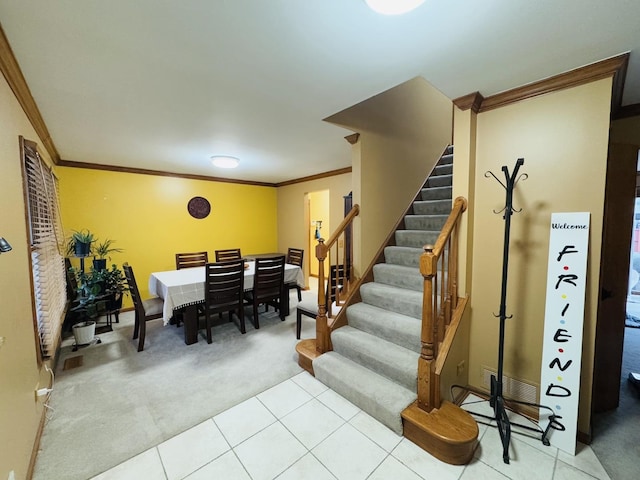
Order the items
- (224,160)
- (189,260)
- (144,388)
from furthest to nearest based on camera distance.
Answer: (189,260)
(224,160)
(144,388)

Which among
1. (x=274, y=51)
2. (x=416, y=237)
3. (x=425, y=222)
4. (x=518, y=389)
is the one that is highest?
(x=274, y=51)

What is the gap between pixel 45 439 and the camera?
175 centimetres

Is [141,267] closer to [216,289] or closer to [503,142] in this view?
[216,289]

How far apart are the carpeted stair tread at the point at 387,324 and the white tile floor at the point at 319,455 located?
0.62m

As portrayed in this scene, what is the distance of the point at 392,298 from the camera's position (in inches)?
98.2

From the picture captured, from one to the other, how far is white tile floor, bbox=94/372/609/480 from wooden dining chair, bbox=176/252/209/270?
2.87 meters

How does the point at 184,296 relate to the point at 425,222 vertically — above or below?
below

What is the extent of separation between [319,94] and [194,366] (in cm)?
267

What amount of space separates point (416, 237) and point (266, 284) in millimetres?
1995

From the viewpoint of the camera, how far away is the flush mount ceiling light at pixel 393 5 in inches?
41.3

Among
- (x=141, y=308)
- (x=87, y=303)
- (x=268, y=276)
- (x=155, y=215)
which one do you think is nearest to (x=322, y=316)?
(x=268, y=276)

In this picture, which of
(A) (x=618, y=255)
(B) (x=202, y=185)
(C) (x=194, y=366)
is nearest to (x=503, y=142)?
(A) (x=618, y=255)

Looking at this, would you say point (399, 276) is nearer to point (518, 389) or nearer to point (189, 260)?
point (518, 389)

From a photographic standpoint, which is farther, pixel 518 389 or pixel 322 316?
pixel 322 316
